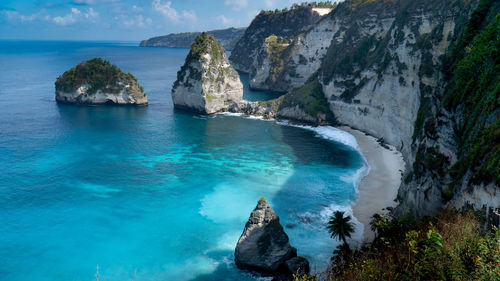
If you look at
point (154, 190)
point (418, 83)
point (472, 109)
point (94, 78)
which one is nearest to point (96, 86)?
point (94, 78)

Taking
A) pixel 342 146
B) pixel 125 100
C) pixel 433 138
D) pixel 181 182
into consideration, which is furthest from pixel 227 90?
pixel 433 138

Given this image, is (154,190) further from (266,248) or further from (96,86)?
(96,86)

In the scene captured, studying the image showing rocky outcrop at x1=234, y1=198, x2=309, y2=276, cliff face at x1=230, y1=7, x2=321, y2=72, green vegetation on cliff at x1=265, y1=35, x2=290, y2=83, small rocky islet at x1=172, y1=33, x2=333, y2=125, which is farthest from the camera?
cliff face at x1=230, y1=7, x2=321, y2=72

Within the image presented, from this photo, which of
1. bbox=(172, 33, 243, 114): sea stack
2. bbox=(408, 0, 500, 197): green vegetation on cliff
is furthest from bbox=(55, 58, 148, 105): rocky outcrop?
bbox=(408, 0, 500, 197): green vegetation on cliff

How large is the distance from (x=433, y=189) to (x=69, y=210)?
45.9 m

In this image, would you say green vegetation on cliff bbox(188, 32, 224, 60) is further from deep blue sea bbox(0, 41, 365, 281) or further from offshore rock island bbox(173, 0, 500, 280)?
deep blue sea bbox(0, 41, 365, 281)

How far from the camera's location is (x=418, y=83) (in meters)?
56.4

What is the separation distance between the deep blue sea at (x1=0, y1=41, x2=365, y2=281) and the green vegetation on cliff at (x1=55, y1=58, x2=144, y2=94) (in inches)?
738

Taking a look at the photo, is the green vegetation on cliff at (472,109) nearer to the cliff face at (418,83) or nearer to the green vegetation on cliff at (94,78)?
the cliff face at (418,83)

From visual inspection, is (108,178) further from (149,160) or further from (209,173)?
(209,173)

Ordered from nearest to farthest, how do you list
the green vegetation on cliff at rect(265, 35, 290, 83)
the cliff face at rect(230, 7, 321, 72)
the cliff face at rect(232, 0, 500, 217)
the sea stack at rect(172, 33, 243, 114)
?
the cliff face at rect(232, 0, 500, 217), the sea stack at rect(172, 33, 243, 114), the green vegetation on cliff at rect(265, 35, 290, 83), the cliff face at rect(230, 7, 321, 72)

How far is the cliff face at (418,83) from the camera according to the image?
1079 inches

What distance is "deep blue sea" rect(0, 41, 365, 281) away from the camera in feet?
124

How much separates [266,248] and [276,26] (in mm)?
161944
